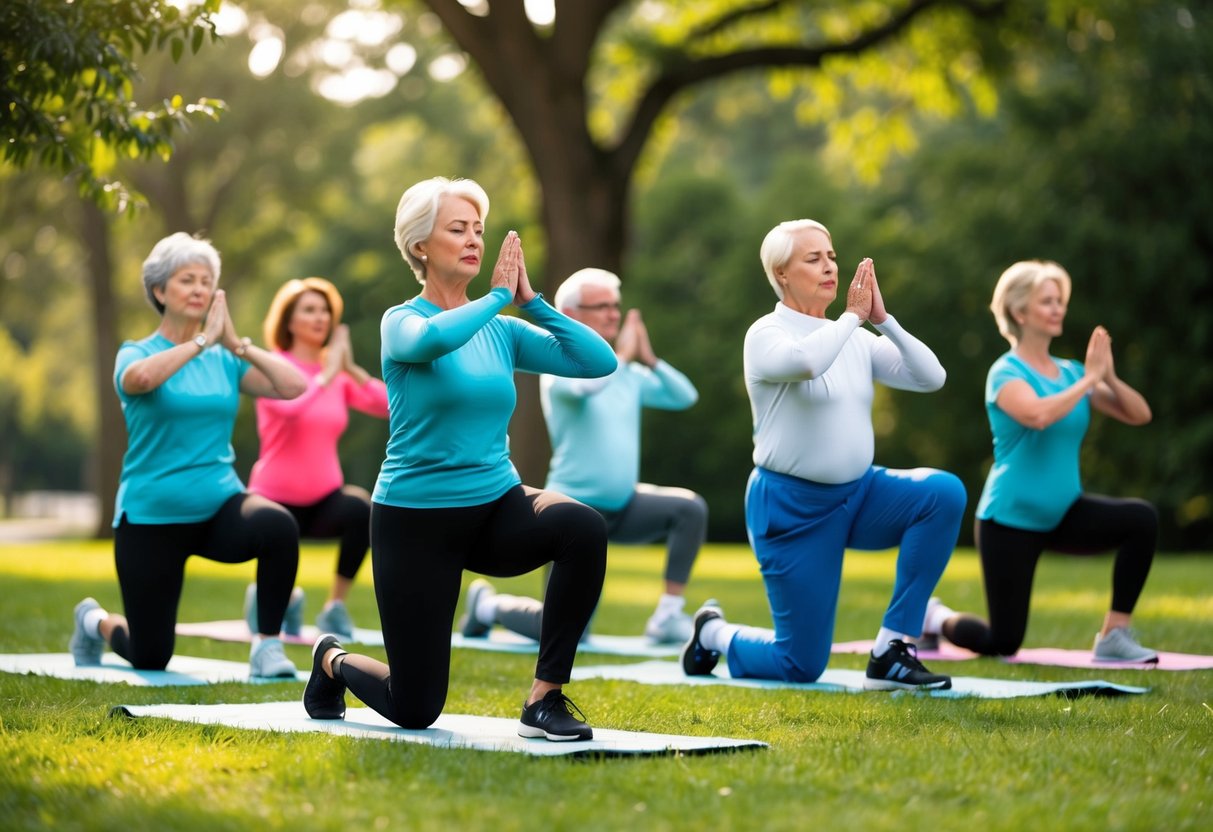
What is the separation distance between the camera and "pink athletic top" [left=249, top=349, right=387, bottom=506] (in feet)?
27.6

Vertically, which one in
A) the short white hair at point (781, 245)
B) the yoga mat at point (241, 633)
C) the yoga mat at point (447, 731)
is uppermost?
the short white hair at point (781, 245)

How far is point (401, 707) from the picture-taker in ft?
16.6

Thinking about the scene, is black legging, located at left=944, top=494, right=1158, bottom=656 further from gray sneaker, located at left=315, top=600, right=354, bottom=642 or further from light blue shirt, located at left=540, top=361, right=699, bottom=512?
gray sneaker, located at left=315, top=600, right=354, bottom=642

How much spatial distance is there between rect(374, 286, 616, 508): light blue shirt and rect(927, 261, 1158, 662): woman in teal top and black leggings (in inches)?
119

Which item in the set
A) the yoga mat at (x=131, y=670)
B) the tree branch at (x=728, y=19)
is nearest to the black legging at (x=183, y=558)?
the yoga mat at (x=131, y=670)

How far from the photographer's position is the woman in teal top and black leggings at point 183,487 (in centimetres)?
671

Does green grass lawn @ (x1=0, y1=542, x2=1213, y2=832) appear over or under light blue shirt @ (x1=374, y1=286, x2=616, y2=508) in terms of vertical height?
under

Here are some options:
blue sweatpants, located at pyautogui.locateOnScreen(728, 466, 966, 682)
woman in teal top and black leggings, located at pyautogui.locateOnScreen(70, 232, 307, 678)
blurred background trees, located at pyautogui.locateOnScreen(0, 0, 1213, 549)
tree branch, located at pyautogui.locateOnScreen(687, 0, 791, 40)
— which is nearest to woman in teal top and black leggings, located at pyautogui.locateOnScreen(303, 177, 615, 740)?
blue sweatpants, located at pyautogui.locateOnScreen(728, 466, 966, 682)

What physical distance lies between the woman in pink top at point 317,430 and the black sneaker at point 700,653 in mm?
2251

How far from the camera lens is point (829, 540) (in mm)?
6371

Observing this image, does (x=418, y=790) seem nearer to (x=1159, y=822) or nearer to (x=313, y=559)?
(x=1159, y=822)

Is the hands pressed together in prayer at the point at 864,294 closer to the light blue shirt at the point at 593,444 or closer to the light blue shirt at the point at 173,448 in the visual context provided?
the light blue shirt at the point at 593,444

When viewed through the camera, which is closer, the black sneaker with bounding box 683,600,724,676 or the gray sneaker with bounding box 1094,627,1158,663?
the black sneaker with bounding box 683,600,724,676

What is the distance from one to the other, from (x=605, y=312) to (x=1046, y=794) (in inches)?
176
